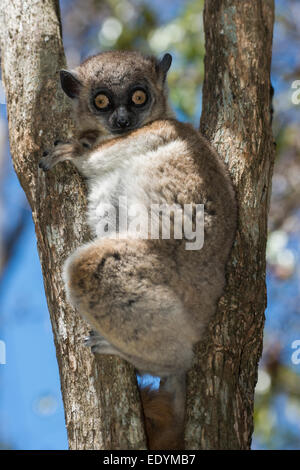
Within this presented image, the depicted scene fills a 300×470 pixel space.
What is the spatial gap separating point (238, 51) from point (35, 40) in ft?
4.46

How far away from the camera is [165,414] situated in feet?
11.7

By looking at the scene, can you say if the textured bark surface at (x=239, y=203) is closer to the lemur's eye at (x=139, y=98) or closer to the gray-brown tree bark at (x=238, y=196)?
the gray-brown tree bark at (x=238, y=196)

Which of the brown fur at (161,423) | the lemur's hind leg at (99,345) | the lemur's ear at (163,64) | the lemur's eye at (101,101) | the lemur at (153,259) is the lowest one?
the brown fur at (161,423)

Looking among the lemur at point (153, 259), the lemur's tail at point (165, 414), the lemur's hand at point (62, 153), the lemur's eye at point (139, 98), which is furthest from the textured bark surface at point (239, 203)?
the lemur's hand at point (62, 153)

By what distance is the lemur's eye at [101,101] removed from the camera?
4625mm

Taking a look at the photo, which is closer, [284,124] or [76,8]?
[284,124]

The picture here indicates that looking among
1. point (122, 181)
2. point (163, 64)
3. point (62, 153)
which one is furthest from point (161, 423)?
point (163, 64)

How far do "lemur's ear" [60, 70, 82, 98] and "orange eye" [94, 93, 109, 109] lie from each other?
0.58ft

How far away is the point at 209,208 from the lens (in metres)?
3.86

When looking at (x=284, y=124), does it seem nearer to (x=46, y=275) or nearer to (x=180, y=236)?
(x=180, y=236)

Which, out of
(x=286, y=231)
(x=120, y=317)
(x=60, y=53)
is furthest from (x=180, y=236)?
(x=286, y=231)

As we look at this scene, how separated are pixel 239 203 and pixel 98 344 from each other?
127 centimetres

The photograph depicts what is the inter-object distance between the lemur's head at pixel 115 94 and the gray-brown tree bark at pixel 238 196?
527 mm

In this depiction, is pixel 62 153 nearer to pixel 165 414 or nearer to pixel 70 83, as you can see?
pixel 70 83
